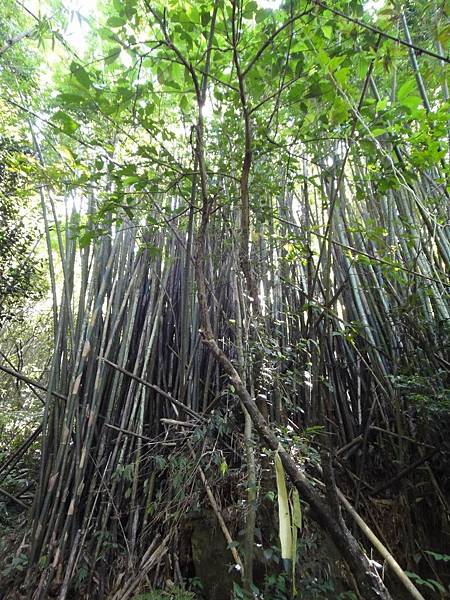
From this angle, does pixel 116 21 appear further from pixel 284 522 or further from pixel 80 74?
pixel 284 522

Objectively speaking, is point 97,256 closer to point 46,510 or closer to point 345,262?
point 46,510

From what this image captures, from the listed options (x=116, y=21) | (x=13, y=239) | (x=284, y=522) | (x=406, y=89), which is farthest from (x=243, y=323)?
(x=13, y=239)

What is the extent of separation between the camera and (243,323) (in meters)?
1.55

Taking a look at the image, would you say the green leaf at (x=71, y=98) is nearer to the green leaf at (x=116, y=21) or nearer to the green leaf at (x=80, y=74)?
the green leaf at (x=80, y=74)

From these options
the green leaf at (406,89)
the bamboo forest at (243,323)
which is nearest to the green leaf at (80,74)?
the bamboo forest at (243,323)

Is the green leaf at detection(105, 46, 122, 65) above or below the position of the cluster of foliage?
below

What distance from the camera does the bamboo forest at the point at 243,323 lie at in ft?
3.60

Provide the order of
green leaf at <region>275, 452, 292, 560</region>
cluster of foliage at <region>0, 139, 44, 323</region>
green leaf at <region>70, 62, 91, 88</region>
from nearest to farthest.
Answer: green leaf at <region>275, 452, 292, 560</region>
green leaf at <region>70, 62, 91, 88</region>
cluster of foliage at <region>0, 139, 44, 323</region>

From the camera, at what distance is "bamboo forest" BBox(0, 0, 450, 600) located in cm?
110

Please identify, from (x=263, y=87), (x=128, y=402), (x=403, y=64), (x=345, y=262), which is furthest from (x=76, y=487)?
(x=403, y=64)

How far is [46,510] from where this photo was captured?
183 cm

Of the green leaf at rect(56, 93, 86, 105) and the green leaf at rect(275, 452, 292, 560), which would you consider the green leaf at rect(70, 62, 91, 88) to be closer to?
the green leaf at rect(56, 93, 86, 105)

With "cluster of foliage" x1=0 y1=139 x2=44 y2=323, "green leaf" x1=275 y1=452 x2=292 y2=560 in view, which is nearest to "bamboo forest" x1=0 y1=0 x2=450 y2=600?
"green leaf" x1=275 y1=452 x2=292 y2=560

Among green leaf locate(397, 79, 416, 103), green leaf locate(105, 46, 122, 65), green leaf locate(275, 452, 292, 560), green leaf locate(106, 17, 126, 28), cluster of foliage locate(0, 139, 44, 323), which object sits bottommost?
green leaf locate(275, 452, 292, 560)
